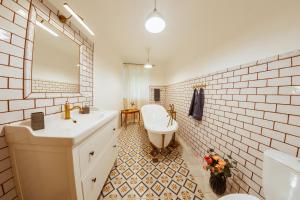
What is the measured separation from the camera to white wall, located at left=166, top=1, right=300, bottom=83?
0.83 meters

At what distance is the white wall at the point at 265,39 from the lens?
2.71 feet

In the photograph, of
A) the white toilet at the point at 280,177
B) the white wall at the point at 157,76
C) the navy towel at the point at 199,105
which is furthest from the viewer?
the white wall at the point at 157,76

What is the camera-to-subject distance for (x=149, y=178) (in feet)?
5.07

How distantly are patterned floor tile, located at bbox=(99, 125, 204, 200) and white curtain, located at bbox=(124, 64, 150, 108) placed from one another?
92.1 inches

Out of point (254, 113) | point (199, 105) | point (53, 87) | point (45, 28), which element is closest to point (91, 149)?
point (53, 87)

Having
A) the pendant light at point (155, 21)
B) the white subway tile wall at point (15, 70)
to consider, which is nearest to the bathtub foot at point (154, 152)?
the white subway tile wall at point (15, 70)

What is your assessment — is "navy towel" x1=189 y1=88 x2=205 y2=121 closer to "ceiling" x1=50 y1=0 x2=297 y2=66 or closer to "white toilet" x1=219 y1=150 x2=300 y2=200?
"ceiling" x1=50 y1=0 x2=297 y2=66

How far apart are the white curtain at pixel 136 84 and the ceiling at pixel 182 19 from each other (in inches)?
66.3

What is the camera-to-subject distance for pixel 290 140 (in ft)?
Result: 2.68

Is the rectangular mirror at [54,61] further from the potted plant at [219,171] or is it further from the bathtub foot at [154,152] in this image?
the potted plant at [219,171]

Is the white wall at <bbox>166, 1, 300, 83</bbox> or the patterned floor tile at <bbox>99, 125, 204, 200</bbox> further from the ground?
the white wall at <bbox>166, 1, 300, 83</bbox>

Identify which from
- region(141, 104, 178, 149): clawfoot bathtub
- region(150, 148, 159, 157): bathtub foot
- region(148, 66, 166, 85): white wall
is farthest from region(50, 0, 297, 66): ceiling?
region(150, 148, 159, 157): bathtub foot

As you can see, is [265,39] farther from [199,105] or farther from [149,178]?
[149,178]

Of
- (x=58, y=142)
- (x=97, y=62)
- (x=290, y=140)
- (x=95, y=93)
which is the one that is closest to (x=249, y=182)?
(x=290, y=140)
